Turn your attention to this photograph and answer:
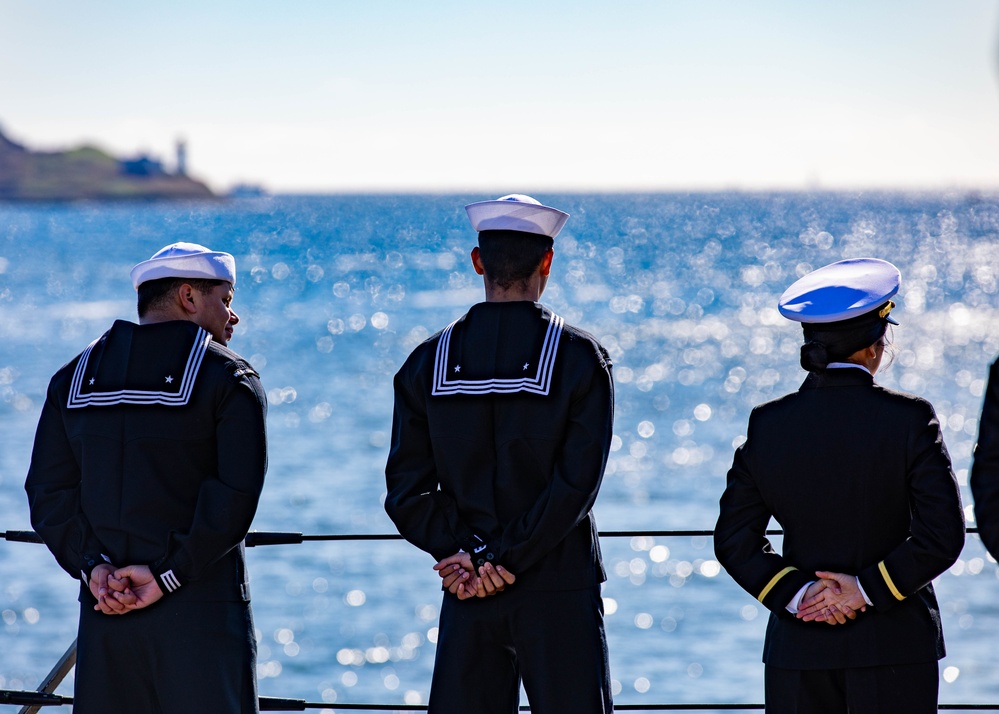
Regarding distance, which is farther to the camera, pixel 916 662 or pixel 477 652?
pixel 477 652

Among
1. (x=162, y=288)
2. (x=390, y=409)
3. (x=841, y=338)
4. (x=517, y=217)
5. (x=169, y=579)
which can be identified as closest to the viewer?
(x=841, y=338)

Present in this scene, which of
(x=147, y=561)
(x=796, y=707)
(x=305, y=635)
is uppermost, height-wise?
(x=147, y=561)

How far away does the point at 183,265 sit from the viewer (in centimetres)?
347

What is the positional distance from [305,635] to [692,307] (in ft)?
122

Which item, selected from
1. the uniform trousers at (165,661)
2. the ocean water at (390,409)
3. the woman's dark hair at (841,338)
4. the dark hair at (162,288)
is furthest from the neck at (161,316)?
the ocean water at (390,409)

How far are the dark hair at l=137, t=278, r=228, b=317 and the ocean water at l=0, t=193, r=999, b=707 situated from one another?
10746 mm

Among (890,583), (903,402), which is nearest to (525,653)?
(890,583)

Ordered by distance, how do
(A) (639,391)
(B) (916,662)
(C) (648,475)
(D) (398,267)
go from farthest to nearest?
(D) (398,267)
(A) (639,391)
(C) (648,475)
(B) (916,662)

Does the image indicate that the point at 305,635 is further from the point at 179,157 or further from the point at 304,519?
the point at 179,157

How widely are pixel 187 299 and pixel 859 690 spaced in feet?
6.73

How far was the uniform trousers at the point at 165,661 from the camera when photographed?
332 cm

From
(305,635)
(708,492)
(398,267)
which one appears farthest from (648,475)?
(398,267)

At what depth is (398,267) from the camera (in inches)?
2788

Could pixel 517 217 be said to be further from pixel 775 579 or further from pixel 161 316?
pixel 775 579
